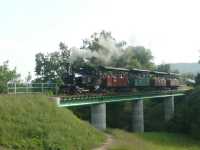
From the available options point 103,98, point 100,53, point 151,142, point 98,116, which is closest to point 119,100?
point 103,98

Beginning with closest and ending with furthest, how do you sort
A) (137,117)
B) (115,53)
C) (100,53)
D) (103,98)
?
(103,98) < (137,117) < (100,53) < (115,53)

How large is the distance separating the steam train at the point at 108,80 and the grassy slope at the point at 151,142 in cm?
699

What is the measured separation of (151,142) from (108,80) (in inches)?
378

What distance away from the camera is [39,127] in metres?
28.4

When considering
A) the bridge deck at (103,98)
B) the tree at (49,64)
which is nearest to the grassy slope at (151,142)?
the bridge deck at (103,98)

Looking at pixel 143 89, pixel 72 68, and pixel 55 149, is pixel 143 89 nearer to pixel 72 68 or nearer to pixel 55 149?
pixel 72 68

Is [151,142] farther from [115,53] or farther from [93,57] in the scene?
[115,53]

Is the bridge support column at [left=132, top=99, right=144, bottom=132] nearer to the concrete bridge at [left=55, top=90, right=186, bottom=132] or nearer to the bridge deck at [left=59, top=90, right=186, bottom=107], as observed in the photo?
the concrete bridge at [left=55, top=90, right=186, bottom=132]

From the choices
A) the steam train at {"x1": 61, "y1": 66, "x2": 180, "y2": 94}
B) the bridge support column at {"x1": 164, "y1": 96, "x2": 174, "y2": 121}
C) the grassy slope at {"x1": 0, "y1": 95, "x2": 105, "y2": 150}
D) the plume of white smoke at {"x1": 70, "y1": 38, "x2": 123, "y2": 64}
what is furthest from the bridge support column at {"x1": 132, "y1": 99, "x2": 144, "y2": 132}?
the grassy slope at {"x1": 0, "y1": 95, "x2": 105, "y2": 150}

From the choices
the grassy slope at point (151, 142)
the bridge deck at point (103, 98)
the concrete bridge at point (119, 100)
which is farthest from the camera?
the concrete bridge at point (119, 100)

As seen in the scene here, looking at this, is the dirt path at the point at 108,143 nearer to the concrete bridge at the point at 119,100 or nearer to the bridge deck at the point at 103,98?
the bridge deck at the point at 103,98

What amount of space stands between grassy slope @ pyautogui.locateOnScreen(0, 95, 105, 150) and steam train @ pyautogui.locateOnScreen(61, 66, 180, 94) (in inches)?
498

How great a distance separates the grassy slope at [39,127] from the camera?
2623 cm

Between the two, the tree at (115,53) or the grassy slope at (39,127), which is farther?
the tree at (115,53)
